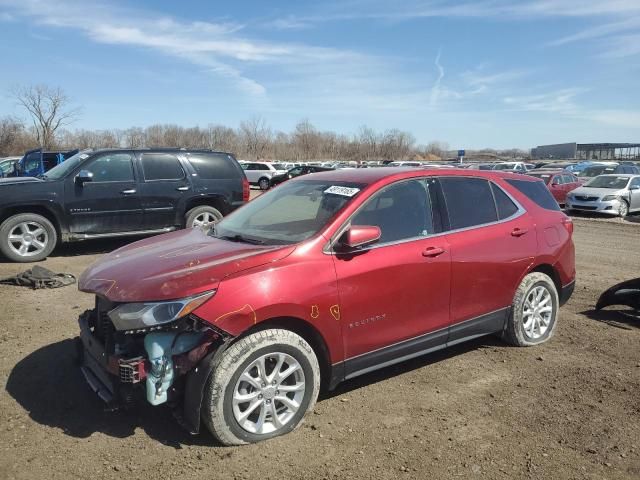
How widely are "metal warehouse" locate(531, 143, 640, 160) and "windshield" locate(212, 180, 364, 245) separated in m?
124

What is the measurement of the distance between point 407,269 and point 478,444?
127 cm

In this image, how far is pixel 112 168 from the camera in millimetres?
9461

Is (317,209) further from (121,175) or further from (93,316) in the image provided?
(121,175)

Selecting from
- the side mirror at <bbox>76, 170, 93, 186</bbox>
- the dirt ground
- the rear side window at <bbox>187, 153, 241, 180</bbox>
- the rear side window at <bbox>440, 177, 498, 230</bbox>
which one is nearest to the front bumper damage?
the dirt ground

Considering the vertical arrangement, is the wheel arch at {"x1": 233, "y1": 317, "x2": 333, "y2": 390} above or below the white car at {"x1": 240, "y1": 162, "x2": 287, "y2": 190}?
below

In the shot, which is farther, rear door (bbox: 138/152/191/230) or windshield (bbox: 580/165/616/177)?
windshield (bbox: 580/165/616/177)

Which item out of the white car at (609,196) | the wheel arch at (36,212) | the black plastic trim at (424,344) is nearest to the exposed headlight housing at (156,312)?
the black plastic trim at (424,344)

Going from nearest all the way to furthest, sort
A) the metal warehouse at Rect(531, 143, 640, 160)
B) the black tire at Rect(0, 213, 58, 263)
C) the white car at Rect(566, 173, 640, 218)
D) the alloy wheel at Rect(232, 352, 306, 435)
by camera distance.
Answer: the alloy wheel at Rect(232, 352, 306, 435) → the black tire at Rect(0, 213, 58, 263) → the white car at Rect(566, 173, 640, 218) → the metal warehouse at Rect(531, 143, 640, 160)

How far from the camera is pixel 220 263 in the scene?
3.36 metres

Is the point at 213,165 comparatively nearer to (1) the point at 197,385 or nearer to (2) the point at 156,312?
(2) the point at 156,312

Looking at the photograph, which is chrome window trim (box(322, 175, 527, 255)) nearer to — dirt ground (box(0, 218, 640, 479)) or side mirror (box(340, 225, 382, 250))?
side mirror (box(340, 225, 382, 250))

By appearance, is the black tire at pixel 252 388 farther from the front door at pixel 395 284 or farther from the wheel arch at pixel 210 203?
the wheel arch at pixel 210 203

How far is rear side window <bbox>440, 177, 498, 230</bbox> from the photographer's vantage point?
14.6 ft

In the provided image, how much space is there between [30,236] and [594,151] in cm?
13471
